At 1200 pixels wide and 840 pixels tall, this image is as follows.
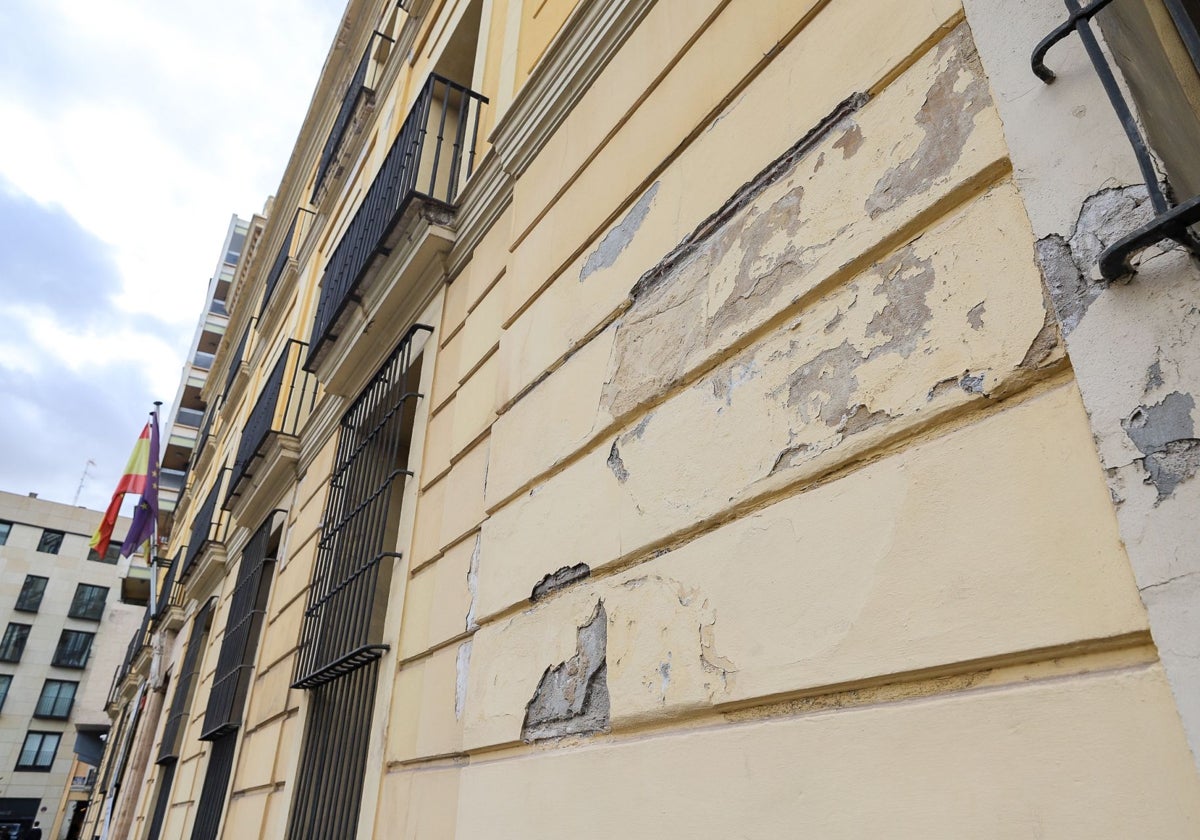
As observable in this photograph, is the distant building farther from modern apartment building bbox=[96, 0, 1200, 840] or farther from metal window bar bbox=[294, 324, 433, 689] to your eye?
modern apartment building bbox=[96, 0, 1200, 840]

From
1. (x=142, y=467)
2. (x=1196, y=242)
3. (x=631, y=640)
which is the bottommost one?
(x=631, y=640)

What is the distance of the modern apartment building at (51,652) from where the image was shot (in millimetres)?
36375

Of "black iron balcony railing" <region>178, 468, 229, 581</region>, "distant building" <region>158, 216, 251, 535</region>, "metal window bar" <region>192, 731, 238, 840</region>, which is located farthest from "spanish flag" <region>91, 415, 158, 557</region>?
"distant building" <region>158, 216, 251, 535</region>

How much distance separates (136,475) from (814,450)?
19229mm

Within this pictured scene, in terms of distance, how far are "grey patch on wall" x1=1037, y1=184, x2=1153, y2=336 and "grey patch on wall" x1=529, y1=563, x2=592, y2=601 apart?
1.37m

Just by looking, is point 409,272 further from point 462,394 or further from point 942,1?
point 942,1

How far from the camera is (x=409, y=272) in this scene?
4473 mm

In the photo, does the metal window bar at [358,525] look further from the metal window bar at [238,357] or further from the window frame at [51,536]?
the window frame at [51,536]

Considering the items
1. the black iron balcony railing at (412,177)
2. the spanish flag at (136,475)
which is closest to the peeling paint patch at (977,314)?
the black iron balcony railing at (412,177)

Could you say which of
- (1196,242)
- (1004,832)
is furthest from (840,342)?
(1004,832)

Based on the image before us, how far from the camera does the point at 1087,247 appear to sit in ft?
3.93

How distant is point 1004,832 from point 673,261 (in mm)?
1551

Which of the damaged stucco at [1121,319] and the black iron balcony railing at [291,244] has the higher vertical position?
the black iron balcony railing at [291,244]

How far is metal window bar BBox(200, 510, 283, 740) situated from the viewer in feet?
22.2
